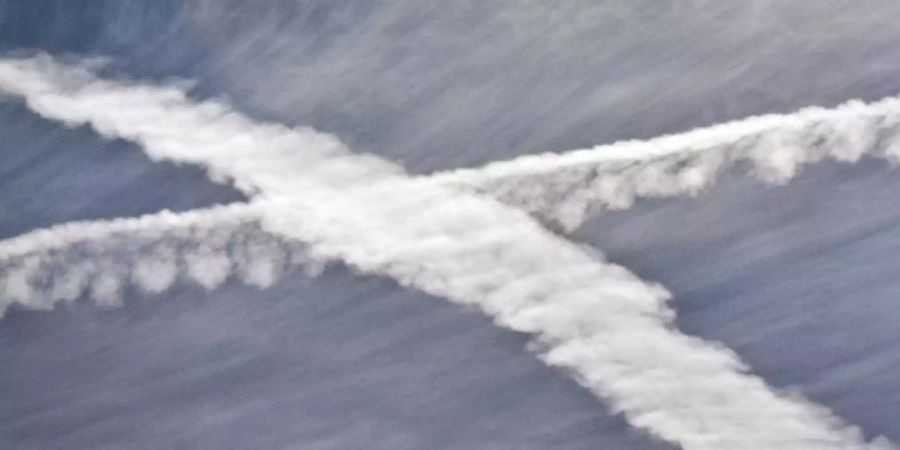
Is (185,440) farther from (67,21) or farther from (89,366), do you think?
(67,21)

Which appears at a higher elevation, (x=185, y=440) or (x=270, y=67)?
(x=270, y=67)

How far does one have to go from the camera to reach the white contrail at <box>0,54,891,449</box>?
0.38 metres

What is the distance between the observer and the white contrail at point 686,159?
1.25 feet

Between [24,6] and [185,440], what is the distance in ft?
0.56

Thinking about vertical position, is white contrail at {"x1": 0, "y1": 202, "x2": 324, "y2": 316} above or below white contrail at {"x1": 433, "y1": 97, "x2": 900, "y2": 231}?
below

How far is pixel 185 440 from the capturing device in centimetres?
42

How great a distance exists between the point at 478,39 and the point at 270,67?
0.24 ft

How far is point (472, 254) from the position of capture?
396 mm

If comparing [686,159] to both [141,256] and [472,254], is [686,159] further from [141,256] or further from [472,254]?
[141,256]

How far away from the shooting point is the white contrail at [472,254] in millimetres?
382

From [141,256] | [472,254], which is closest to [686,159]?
[472,254]

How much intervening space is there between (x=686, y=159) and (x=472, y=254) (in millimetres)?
83

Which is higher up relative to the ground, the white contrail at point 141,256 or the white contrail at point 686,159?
the white contrail at point 686,159

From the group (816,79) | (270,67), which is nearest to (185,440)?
(270,67)
